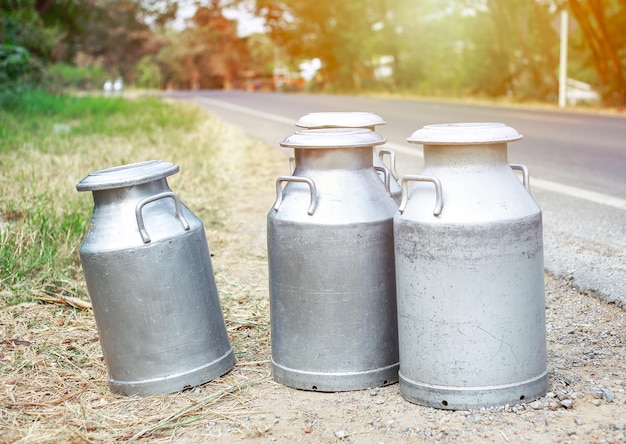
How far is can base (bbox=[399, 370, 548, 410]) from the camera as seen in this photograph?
111 inches

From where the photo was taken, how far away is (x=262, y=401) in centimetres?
305

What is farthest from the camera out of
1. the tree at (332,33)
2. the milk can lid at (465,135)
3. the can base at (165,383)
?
the tree at (332,33)

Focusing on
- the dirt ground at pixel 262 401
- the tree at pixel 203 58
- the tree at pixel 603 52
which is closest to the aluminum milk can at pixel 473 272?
the dirt ground at pixel 262 401

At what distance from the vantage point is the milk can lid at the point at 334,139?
3041 mm

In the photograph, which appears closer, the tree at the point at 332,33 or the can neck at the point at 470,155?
the can neck at the point at 470,155

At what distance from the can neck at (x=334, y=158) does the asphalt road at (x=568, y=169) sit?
147 cm

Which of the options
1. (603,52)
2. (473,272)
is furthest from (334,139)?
(603,52)

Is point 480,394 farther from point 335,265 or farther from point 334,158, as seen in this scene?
point 334,158

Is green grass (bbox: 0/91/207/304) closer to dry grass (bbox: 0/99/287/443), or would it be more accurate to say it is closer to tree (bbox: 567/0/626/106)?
dry grass (bbox: 0/99/287/443)

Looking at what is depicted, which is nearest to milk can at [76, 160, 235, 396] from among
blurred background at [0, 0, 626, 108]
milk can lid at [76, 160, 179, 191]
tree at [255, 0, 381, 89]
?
milk can lid at [76, 160, 179, 191]

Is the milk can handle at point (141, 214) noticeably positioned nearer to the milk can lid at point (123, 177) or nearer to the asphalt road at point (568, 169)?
the milk can lid at point (123, 177)

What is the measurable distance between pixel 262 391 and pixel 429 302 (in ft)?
2.42

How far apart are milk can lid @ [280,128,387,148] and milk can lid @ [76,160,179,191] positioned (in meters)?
0.48

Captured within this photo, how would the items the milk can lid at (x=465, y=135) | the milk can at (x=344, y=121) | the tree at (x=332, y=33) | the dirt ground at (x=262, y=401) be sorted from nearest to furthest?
the dirt ground at (x=262, y=401) → the milk can lid at (x=465, y=135) → the milk can at (x=344, y=121) → the tree at (x=332, y=33)
